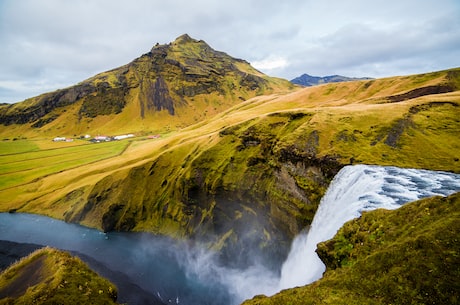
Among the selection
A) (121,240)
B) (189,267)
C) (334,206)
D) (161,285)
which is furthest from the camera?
(121,240)

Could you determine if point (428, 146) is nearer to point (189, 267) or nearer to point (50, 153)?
point (189, 267)

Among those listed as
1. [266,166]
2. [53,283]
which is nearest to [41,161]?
[266,166]

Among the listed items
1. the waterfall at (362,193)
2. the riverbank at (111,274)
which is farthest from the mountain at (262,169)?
the riverbank at (111,274)

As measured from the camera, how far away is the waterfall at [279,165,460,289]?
2833cm

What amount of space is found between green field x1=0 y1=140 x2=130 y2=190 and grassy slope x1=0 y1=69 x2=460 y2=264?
12.3 metres

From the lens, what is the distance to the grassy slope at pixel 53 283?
795 inches

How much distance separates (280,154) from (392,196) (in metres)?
32.2

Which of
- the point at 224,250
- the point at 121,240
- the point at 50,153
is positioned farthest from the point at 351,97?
the point at 50,153

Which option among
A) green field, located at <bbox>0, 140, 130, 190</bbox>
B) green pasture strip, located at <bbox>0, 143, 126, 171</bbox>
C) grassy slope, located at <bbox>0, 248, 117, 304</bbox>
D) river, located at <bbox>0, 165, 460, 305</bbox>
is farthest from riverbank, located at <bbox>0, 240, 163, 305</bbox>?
green pasture strip, located at <bbox>0, 143, 126, 171</bbox>

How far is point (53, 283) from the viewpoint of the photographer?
838 inches

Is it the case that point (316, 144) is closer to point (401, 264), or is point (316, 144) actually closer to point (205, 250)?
point (401, 264)

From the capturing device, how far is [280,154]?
5991cm

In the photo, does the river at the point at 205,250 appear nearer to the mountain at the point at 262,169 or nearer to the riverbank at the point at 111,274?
the riverbank at the point at 111,274

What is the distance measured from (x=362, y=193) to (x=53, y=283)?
1304 inches
